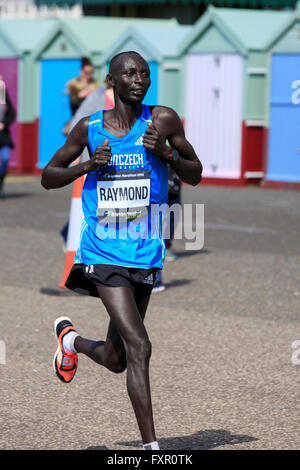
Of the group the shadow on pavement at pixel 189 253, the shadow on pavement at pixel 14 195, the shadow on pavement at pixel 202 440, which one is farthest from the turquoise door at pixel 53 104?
the shadow on pavement at pixel 202 440

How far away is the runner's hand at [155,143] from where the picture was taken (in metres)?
4.75

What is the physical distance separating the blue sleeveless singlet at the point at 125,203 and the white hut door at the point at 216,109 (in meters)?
16.1

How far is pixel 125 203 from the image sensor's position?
4.94 meters

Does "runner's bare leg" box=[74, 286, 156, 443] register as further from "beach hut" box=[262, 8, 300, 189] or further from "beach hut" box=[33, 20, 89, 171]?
"beach hut" box=[33, 20, 89, 171]

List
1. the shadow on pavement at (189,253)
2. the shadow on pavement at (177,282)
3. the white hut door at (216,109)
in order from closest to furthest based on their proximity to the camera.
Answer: the shadow on pavement at (177,282), the shadow on pavement at (189,253), the white hut door at (216,109)

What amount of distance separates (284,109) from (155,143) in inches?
635

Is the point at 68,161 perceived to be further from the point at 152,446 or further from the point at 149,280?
the point at 152,446

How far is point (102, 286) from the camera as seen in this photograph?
192 inches

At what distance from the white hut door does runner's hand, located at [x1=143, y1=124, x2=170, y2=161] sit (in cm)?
1626

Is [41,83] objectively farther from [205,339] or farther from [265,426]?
[265,426]

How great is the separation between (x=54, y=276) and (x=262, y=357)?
146 inches

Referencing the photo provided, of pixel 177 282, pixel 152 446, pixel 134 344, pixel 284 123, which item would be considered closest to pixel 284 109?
pixel 284 123

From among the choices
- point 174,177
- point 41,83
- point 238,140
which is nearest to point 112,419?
point 174,177

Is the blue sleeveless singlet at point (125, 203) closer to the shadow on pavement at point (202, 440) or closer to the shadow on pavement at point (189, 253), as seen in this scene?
the shadow on pavement at point (202, 440)
